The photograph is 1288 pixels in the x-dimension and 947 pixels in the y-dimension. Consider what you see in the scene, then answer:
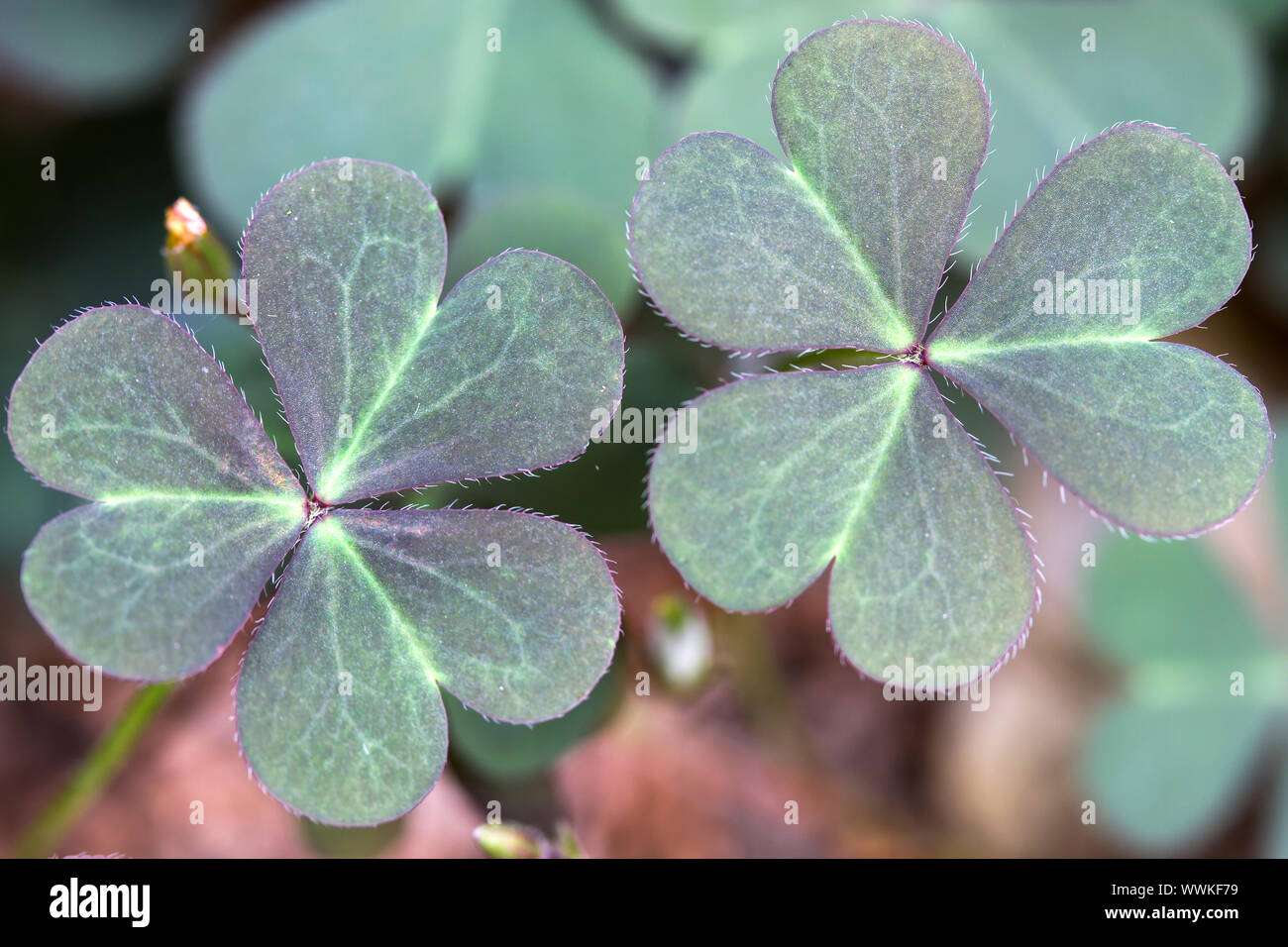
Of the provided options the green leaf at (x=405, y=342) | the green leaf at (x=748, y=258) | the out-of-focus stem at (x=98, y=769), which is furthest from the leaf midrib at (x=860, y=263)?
the out-of-focus stem at (x=98, y=769)

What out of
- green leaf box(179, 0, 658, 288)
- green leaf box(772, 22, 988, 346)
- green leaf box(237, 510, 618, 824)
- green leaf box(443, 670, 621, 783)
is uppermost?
green leaf box(179, 0, 658, 288)

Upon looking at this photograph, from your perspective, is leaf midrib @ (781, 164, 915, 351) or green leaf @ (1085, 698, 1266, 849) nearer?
leaf midrib @ (781, 164, 915, 351)

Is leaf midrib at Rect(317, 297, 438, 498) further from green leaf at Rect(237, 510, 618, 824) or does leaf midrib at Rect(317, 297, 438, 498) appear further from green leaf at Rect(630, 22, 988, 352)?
green leaf at Rect(630, 22, 988, 352)

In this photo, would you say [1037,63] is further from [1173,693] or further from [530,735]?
[530,735]

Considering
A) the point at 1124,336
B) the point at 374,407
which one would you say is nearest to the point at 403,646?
the point at 374,407

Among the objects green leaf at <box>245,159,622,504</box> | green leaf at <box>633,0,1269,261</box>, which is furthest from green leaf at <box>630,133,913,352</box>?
green leaf at <box>633,0,1269,261</box>

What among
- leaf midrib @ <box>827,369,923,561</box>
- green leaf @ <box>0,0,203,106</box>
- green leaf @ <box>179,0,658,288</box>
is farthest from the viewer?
green leaf @ <box>0,0,203,106</box>

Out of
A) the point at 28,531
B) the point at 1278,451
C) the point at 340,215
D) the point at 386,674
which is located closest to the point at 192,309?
the point at 340,215

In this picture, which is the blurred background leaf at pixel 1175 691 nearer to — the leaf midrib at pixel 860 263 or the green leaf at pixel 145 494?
the leaf midrib at pixel 860 263
